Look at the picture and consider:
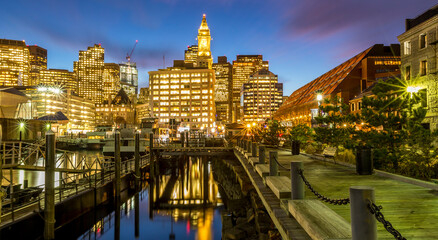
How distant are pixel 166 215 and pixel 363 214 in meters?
22.5

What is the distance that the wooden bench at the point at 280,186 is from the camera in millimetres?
8391

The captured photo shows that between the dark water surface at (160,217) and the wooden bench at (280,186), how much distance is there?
35.1 ft

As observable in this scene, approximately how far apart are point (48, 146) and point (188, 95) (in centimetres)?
15788

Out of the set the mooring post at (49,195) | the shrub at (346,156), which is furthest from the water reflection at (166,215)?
the shrub at (346,156)

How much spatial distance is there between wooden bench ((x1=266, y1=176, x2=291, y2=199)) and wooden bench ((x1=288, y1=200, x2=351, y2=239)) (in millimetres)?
1173

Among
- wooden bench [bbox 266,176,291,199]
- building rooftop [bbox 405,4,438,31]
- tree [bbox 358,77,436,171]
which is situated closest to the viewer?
wooden bench [bbox 266,176,291,199]

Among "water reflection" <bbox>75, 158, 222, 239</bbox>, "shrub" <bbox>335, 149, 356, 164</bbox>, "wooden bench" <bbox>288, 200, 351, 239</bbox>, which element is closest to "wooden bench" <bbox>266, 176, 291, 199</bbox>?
"wooden bench" <bbox>288, 200, 351, 239</bbox>

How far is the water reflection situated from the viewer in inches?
791

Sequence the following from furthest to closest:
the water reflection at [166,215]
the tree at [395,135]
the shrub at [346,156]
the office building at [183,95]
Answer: the office building at [183,95] < the water reflection at [166,215] < the shrub at [346,156] < the tree at [395,135]

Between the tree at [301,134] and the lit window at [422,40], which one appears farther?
the lit window at [422,40]

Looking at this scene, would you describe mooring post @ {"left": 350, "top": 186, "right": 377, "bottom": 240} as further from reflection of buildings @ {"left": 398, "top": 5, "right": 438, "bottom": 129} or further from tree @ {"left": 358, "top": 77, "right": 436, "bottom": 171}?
reflection of buildings @ {"left": 398, "top": 5, "right": 438, "bottom": 129}

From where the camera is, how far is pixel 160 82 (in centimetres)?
17375

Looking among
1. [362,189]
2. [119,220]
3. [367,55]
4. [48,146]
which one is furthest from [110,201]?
[367,55]

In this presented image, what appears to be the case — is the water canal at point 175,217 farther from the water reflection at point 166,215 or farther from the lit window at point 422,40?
the lit window at point 422,40
